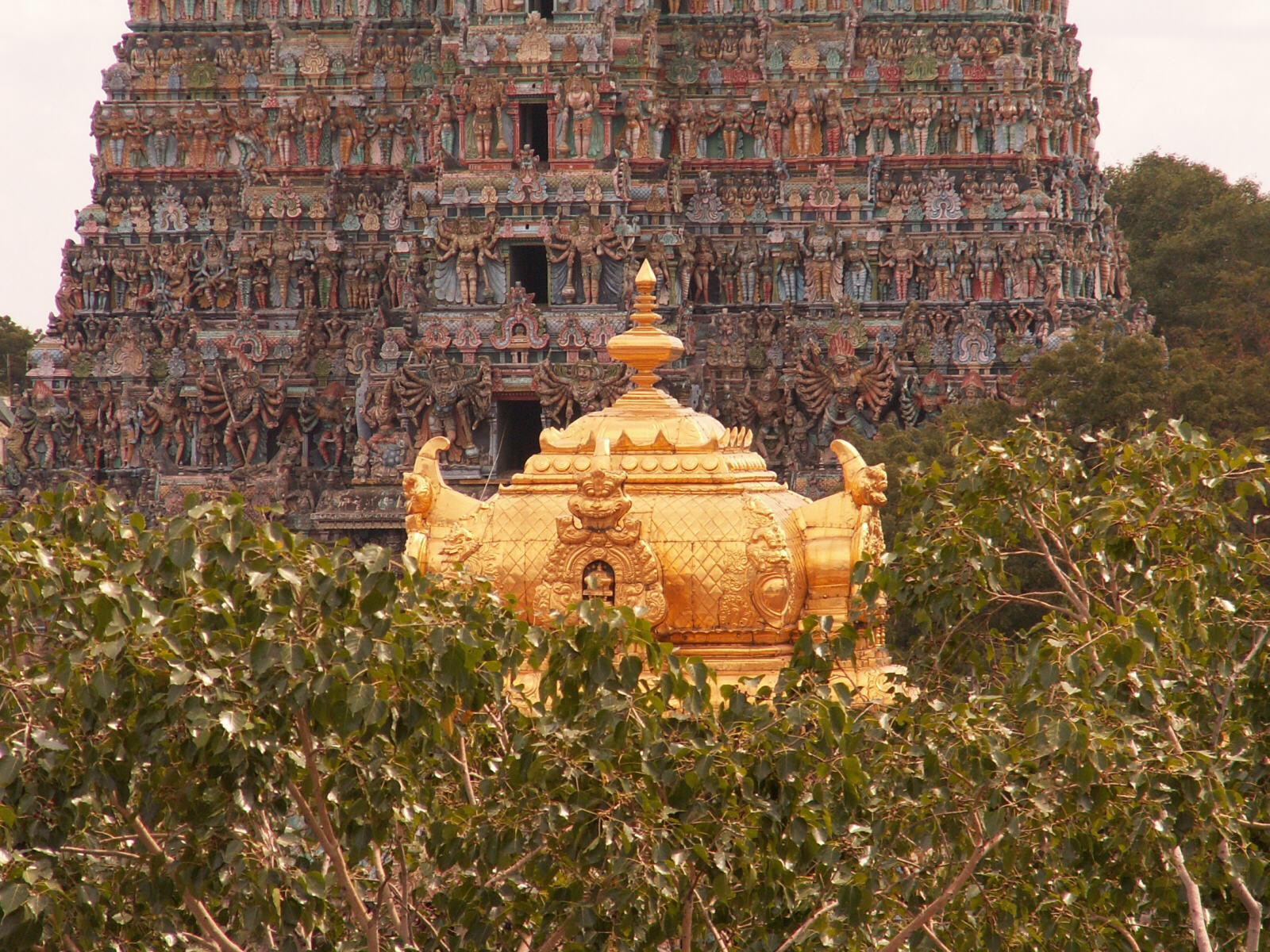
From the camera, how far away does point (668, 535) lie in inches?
475

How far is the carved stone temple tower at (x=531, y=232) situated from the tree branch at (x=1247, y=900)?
37.2 metres

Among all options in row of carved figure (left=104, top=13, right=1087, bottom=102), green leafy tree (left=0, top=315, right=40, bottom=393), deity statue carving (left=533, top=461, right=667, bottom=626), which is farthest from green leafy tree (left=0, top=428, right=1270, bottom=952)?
green leafy tree (left=0, top=315, right=40, bottom=393)

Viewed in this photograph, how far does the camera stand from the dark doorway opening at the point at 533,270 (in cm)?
5156

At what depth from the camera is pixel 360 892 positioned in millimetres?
11859

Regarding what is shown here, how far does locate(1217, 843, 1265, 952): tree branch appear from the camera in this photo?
10.7m

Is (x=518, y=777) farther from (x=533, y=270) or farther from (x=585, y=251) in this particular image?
(x=533, y=270)

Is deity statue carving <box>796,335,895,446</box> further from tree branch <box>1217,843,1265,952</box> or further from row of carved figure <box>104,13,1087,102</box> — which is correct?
tree branch <box>1217,843,1265,952</box>

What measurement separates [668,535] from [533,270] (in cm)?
4149

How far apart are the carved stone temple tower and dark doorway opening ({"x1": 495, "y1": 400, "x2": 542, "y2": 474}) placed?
0.08 metres

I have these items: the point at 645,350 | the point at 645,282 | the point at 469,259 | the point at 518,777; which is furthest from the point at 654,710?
the point at 469,259

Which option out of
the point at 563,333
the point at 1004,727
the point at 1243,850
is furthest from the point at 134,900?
Result: the point at 563,333

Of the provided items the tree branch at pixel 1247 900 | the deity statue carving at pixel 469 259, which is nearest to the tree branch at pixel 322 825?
the tree branch at pixel 1247 900

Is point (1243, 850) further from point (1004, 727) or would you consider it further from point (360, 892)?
point (360, 892)

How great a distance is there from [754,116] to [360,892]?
141ft
